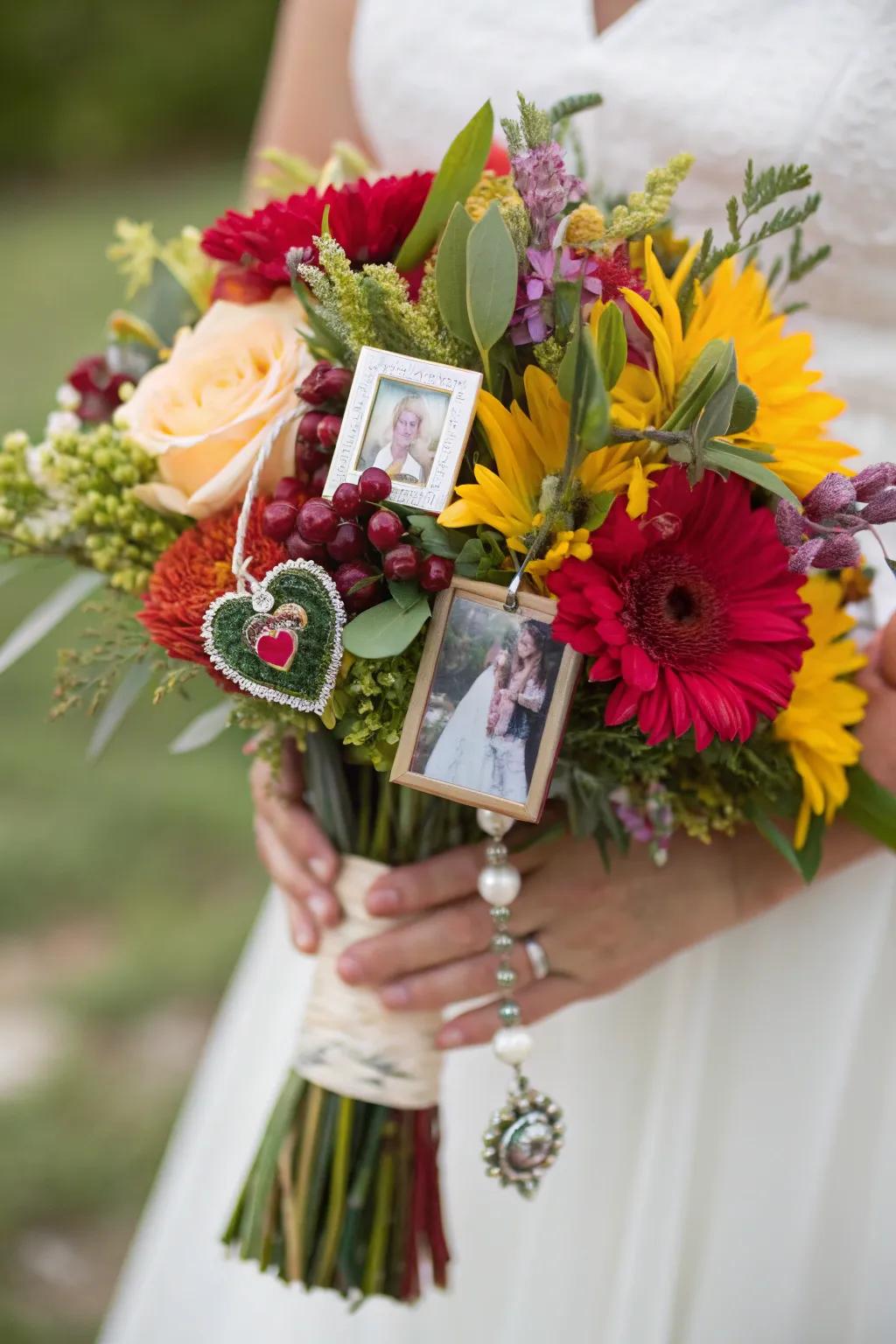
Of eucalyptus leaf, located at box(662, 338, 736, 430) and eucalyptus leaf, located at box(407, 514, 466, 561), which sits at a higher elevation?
eucalyptus leaf, located at box(662, 338, 736, 430)

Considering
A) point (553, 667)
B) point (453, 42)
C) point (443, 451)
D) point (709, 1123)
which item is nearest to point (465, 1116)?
point (709, 1123)

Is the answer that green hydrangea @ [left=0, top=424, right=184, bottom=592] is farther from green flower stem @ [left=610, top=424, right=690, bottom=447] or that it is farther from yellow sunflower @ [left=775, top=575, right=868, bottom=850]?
yellow sunflower @ [left=775, top=575, right=868, bottom=850]

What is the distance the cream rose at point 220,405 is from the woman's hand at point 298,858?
0.24 metres

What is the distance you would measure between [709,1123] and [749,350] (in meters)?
0.72

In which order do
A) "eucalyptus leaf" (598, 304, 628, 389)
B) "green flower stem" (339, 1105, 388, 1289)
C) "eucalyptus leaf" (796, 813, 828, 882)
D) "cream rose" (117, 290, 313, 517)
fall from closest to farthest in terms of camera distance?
"eucalyptus leaf" (598, 304, 628, 389)
"cream rose" (117, 290, 313, 517)
"eucalyptus leaf" (796, 813, 828, 882)
"green flower stem" (339, 1105, 388, 1289)

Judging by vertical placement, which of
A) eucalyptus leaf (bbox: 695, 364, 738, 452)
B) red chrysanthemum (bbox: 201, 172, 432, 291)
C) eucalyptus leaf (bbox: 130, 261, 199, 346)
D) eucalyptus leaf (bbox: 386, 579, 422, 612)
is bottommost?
eucalyptus leaf (bbox: 386, 579, 422, 612)

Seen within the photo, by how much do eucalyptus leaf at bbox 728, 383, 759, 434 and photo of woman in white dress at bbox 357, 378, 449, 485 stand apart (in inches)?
6.3

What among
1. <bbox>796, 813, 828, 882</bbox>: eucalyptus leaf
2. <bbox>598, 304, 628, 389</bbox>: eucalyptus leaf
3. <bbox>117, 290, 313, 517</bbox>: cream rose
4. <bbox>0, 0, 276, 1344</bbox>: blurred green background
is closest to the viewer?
<bbox>598, 304, 628, 389</bbox>: eucalyptus leaf

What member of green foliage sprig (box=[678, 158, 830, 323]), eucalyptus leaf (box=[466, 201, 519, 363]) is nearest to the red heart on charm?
eucalyptus leaf (box=[466, 201, 519, 363])

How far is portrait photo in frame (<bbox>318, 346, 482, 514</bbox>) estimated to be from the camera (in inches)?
24.2

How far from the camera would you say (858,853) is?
894mm

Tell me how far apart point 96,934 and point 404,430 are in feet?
5.93

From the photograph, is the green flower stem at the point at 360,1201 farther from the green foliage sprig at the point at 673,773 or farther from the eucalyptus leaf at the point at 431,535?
the eucalyptus leaf at the point at 431,535

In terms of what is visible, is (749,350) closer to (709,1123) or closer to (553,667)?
(553,667)
